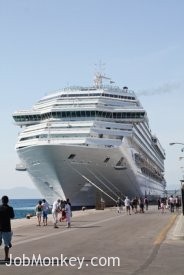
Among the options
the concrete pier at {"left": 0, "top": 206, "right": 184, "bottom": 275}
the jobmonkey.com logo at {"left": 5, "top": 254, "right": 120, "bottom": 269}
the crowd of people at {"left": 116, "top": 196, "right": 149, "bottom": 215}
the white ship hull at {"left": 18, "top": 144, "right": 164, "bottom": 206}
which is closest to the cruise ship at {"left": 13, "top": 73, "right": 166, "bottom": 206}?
the white ship hull at {"left": 18, "top": 144, "right": 164, "bottom": 206}

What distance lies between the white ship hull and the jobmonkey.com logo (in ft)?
124

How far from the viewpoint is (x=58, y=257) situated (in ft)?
41.9

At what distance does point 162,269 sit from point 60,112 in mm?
45055

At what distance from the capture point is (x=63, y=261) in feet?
39.1

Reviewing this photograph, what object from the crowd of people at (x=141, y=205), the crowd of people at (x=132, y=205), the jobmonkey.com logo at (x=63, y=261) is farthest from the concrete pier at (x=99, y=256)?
the crowd of people at (x=141, y=205)

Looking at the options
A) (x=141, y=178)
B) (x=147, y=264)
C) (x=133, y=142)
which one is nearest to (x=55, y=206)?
(x=147, y=264)

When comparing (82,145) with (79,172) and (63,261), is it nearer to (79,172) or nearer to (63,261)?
(79,172)

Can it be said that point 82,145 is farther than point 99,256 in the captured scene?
Yes

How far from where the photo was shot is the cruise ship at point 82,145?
51500mm

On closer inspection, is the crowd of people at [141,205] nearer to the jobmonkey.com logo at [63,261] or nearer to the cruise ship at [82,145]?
the cruise ship at [82,145]

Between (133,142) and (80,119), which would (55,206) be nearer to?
(80,119)

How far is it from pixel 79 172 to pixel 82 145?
9.32 ft

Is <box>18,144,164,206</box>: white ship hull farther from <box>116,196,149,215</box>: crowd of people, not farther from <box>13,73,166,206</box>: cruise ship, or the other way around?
<box>116,196,149,215</box>: crowd of people

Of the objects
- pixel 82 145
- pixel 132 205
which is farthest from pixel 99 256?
pixel 82 145
